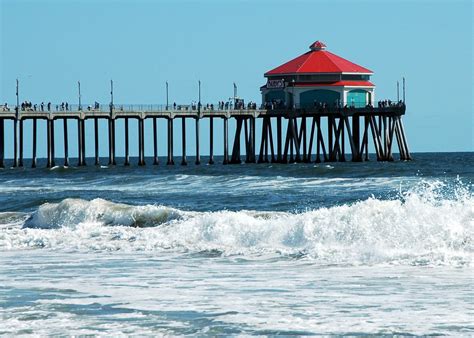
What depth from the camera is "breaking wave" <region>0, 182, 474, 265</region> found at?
19141 millimetres

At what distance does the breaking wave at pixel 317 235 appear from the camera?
19.1 metres

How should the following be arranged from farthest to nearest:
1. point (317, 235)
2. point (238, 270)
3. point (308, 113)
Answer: point (308, 113) → point (317, 235) → point (238, 270)

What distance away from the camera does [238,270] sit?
1802 centimetres

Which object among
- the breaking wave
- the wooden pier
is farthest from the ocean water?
the wooden pier

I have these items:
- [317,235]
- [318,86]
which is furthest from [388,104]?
[317,235]

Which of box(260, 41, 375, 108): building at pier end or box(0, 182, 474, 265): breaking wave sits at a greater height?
box(260, 41, 375, 108): building at pier end

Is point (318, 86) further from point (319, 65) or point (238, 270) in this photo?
point (238, 270)

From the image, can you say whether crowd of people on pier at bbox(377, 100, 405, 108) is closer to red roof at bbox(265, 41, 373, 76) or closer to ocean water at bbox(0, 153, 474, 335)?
red roof at bbox(265, 41, 373, 76)

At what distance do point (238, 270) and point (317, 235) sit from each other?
3426 mm

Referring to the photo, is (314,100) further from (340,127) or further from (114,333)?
(114,333)

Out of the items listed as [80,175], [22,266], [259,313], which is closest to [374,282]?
[259,313]

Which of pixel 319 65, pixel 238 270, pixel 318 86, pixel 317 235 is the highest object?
pixel 319 65

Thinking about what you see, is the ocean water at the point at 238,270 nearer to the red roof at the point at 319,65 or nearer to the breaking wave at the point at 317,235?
the breaking wave at the point at 317,235

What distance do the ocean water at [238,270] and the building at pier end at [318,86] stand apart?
128 ft
